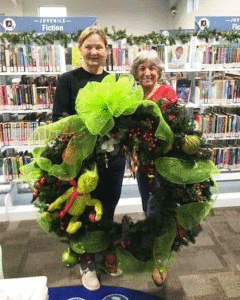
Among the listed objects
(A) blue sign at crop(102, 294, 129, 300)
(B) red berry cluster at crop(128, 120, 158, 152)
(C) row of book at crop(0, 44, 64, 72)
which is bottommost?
(A) blue sign at crop(102, 294, 129, 300)

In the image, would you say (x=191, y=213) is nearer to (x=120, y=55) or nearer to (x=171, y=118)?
(x=171, y=118)

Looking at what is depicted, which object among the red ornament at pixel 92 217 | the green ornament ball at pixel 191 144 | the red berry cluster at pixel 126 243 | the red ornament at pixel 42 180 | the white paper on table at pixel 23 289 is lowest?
the white paper on table at pixel 23 289

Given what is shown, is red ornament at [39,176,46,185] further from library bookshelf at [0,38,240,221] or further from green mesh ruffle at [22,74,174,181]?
library bookshelf at [0,38,240,221]

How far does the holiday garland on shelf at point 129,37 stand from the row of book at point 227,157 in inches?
45.9

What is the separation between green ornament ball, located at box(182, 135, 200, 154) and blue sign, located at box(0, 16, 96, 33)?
2.31 meters

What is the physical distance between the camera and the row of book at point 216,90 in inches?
126

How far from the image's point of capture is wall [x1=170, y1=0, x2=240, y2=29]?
6.48 meters

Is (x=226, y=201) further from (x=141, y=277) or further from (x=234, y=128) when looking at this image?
(x=141, y=277)

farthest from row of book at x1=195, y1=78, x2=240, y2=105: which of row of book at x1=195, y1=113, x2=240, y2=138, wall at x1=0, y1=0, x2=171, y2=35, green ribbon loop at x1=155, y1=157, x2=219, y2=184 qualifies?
wall at x1=0, y1=0, x2=171, y2=35

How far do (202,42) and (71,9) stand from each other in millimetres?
8078

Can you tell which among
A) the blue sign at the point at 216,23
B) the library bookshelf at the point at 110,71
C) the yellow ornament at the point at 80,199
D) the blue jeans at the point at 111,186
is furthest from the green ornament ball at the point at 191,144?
the blue sign at the point at 216,23

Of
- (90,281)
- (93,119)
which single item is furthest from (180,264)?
(93,119)

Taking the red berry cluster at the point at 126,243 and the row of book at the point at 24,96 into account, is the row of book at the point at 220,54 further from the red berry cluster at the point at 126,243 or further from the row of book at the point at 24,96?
the red berry cluster at the point at 126,243

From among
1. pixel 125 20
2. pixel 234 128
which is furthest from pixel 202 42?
pixel 125 20
